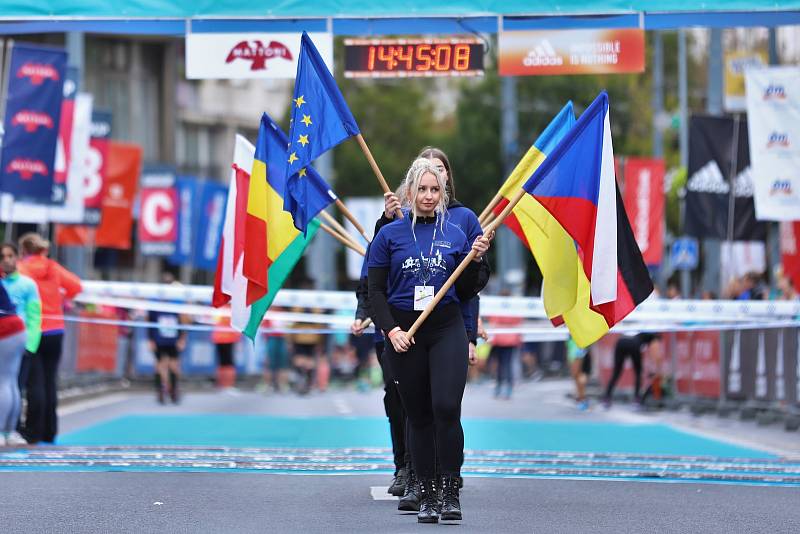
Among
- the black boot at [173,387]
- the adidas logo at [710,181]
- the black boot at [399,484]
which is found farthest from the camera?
the black boot at [173,387]

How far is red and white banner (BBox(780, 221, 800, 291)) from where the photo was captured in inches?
930

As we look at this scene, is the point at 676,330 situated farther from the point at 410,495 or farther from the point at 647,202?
the point at 410,495

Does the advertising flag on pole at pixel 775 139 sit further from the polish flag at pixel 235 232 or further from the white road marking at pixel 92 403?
the white road marking at pixel 92 403

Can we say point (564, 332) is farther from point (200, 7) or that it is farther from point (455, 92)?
point (455, 92)

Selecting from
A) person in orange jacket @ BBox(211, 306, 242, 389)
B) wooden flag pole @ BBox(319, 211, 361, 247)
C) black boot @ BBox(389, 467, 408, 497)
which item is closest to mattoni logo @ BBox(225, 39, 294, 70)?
wooden flag pole @ BBox(319, 211, 361, 247)

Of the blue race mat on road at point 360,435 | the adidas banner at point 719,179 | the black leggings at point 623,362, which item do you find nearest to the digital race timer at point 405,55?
the blue race mat on road at point 360,435

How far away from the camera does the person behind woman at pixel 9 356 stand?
14234mm

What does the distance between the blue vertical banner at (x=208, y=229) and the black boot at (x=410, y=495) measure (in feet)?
86.3

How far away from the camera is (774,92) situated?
60.5 feet

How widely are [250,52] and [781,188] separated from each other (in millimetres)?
6445

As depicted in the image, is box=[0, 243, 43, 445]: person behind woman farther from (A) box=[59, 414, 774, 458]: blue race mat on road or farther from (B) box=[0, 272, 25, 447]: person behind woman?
(A) box=[59, 414, 774, 458]: blue race mat on road

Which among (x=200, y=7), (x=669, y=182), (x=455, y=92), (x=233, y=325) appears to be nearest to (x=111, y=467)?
(x=233, y=325)

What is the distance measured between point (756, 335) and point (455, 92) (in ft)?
190

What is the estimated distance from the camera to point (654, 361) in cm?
2488
